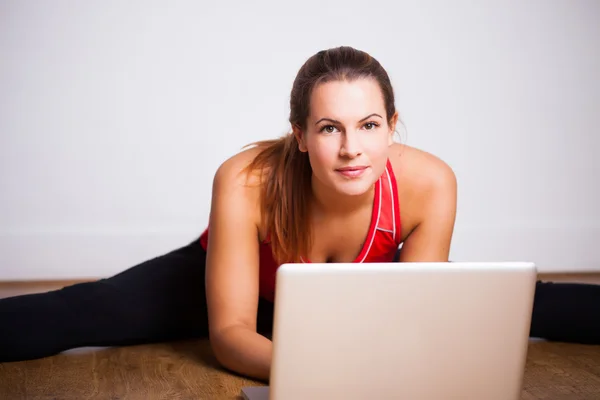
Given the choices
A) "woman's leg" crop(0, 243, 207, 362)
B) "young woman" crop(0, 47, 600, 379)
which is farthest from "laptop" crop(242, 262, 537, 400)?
"woman's leg" crop(0, 243, 207, 362)

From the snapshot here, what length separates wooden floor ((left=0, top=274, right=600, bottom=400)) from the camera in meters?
1.99

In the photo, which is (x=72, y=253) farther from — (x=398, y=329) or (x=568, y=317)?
(x=398, y=329)

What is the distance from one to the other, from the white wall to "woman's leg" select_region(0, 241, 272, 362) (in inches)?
52.5

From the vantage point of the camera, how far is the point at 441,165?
87.5 inches

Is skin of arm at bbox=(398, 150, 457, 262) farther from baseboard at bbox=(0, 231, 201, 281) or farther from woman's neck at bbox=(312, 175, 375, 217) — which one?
baseboard at bbox=(0, 231, 201, 281)

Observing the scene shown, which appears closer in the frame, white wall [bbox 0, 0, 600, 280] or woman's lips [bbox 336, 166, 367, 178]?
woman's lips [bbox 336, 166, 367, 178]

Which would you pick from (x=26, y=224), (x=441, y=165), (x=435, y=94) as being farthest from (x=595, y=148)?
(x=26, y=224)

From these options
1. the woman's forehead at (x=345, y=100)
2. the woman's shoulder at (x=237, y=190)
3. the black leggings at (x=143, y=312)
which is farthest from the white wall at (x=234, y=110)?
the woman's forehead at (x=345, y=100)

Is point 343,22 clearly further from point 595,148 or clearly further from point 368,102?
point 368,102

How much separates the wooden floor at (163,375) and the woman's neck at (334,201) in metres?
0.48

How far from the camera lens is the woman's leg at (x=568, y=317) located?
2553mm

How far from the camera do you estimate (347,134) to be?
Answer: 1.88m

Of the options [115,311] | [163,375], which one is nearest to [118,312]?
[115,311]

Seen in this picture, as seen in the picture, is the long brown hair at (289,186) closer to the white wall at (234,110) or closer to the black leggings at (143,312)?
the black leggings at (143,312)
